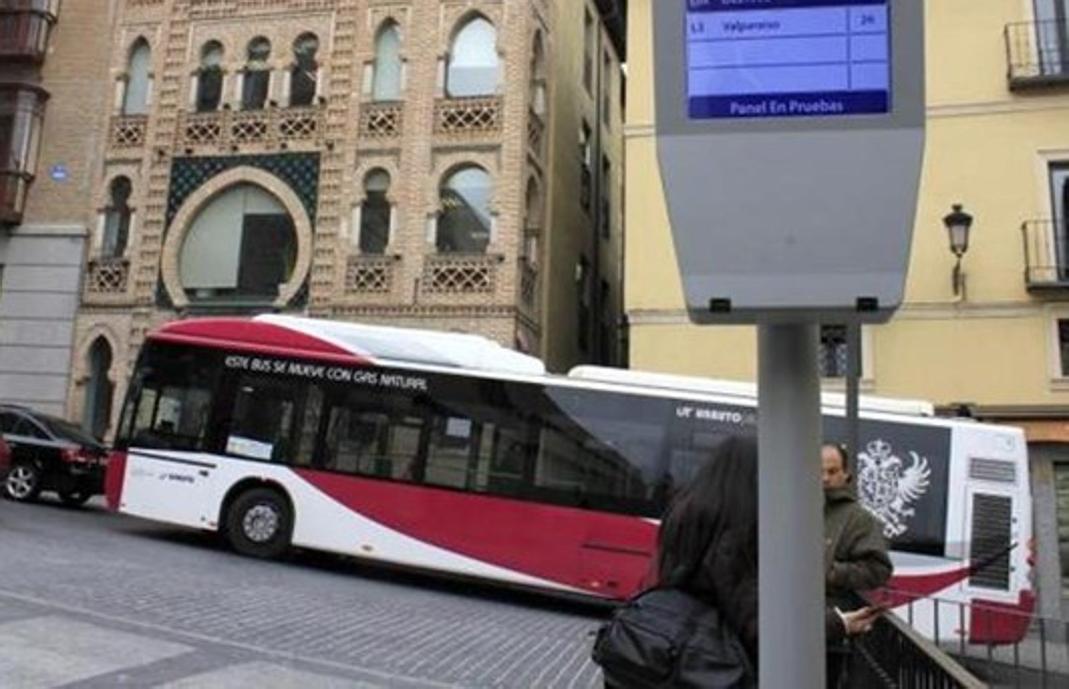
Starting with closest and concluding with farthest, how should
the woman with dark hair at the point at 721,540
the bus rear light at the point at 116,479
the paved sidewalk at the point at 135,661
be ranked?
the woman with dark hair at the point at 721,540 < the paved sidewalk at the point at 135,661 < the bus rear light at the point at 116,479

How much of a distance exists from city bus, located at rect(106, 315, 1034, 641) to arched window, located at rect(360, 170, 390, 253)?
23.3ft

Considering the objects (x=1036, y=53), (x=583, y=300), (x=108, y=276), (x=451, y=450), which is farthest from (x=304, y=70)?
(x=1036, y=53)

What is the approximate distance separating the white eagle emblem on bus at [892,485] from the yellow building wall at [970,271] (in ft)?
19.5

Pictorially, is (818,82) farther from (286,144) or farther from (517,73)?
(286,144)

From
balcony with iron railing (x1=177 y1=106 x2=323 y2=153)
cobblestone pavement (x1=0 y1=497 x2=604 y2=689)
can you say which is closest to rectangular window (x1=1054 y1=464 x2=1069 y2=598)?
cobblestone pavement (x1=0 y1=497 x2=604 y2=689)

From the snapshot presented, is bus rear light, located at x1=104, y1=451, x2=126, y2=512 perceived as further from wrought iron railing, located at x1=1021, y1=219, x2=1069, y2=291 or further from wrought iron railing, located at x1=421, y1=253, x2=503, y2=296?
wrought iron railing, located at x1=1021, y1=219, x2=1069, y2=291

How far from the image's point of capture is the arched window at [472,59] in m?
22.4

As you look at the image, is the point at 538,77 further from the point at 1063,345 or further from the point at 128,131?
the point at 1063,345

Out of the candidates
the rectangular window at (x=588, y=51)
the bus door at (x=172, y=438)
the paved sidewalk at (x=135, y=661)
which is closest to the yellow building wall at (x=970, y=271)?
the rectangular window at (x=588, y=51)

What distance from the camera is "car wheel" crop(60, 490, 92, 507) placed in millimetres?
18625

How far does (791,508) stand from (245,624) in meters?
8.14

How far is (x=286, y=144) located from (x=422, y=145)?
3005 millimetres

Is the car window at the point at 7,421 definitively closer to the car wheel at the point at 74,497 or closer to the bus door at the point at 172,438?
the car wheel at the point at 74,497

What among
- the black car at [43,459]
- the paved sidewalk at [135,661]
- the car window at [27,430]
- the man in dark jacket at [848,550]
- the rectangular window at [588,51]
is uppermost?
the rectangular window at [588,51]
